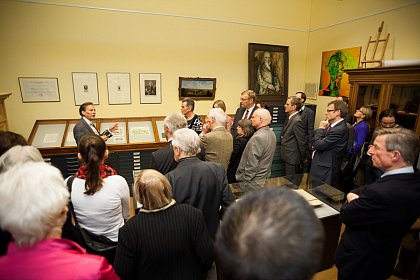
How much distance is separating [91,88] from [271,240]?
204 inches

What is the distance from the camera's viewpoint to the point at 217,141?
2828 mm

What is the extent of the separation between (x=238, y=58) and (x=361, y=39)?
2.55 meters

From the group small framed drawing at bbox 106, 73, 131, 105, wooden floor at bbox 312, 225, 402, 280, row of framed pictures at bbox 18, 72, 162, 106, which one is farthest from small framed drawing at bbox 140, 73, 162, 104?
wooden floor at bbox 312, 225, 402, 280

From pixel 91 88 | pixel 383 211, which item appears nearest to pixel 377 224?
pixel 383 211

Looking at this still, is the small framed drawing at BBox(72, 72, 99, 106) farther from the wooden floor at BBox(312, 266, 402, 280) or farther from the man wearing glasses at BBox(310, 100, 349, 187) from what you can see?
the wooden floor at BBox(312, 266, 402, 280)

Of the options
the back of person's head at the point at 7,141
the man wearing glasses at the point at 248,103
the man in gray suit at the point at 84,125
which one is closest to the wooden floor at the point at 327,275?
the man wearing glasses at the point at 248,103

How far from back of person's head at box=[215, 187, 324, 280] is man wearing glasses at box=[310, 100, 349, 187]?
269 cm

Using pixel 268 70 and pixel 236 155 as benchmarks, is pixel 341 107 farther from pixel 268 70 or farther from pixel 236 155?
pixel 268 70

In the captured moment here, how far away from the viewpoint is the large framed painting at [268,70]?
592 centimetres

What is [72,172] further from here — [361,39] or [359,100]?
[361,39]

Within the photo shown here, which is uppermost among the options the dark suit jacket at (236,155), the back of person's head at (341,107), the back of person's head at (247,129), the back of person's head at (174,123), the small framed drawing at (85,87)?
the small framed drawing at (85,87)

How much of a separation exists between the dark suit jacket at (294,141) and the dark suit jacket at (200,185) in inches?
92.5

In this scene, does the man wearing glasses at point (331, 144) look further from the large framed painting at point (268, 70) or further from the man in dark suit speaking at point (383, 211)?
the large framed painting at point (268, 70)

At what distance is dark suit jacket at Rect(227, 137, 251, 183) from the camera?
315cm
